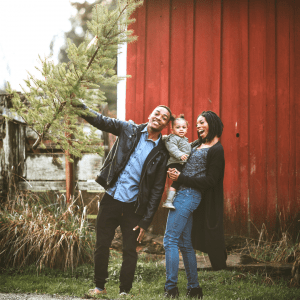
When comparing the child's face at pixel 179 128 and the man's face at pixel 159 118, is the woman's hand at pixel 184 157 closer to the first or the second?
the child's face at pixel 179 128

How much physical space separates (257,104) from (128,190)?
9.53ft

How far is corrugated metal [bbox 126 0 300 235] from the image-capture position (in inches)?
174

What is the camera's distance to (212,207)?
2758mm

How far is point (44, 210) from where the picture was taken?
4016mm

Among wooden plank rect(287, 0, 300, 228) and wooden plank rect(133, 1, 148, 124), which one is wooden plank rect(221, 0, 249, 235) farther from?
wooden plank rect(133, 1, 148, 124)

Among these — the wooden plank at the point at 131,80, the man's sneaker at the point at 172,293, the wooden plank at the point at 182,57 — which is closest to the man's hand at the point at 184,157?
the man's sneaker at the point at 172,293

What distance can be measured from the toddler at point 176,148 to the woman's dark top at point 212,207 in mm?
168

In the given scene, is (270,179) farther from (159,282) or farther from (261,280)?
(159,282)

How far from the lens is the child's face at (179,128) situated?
2.90 metres

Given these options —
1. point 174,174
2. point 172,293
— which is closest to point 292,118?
point 174,174

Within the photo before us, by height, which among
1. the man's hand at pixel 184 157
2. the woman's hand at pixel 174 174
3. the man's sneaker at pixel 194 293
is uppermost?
the man's hand at pixel 184 157

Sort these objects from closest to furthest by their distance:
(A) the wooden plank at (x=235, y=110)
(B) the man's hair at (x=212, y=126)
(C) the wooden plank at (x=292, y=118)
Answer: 1. (B) the man's hair at (x=212, y=126)
2. (C) the wooden plank at (x=292, y=118)
3. (A) the wooden plank at (x=235, y=110)

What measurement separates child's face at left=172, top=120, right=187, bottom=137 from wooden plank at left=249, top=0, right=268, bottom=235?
6.70ft

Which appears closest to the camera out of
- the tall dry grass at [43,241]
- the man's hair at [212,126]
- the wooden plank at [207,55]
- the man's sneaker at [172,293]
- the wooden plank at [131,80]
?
the man's sneaker at [172,293]
